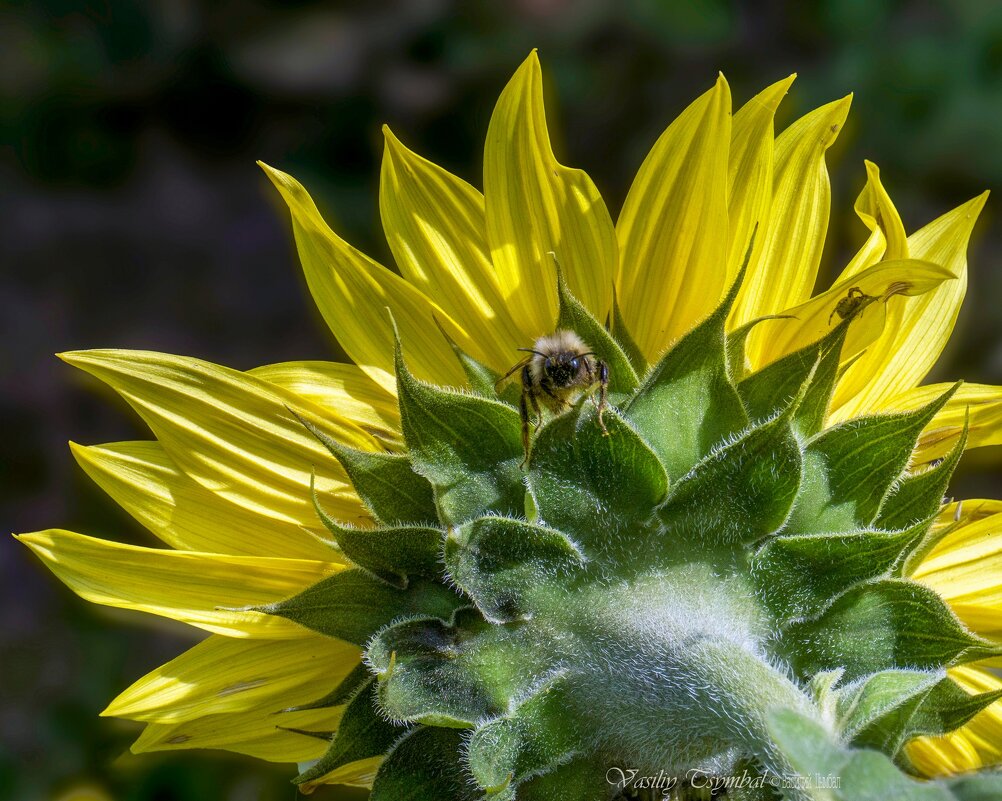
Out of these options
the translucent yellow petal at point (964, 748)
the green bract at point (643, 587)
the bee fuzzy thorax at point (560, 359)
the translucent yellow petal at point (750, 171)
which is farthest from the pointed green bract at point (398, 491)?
the translucent yellow petal at point (964, 748)

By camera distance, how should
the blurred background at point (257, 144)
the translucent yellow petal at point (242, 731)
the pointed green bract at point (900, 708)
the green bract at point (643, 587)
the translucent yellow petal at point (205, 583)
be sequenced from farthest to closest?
the blurred background at point (257, 144) → the translucent yellow petal at point (242, 731) → the translucent yellow petal at point (205, 583) → the green bract at point (643, 587) → the pointed green bract at point (900, 708)

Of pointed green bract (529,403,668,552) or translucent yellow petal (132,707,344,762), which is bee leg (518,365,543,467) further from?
translucent yellow petal (132,707,344,762)

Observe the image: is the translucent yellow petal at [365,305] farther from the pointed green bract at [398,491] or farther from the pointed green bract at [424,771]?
the pointed green bract at [424,771]

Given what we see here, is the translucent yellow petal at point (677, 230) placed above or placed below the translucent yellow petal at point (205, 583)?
above

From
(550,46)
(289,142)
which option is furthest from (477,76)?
(289,142)

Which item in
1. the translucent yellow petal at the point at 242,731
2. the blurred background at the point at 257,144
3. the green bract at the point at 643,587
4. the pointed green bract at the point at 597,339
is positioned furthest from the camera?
the blurred background at the point at 257,144
